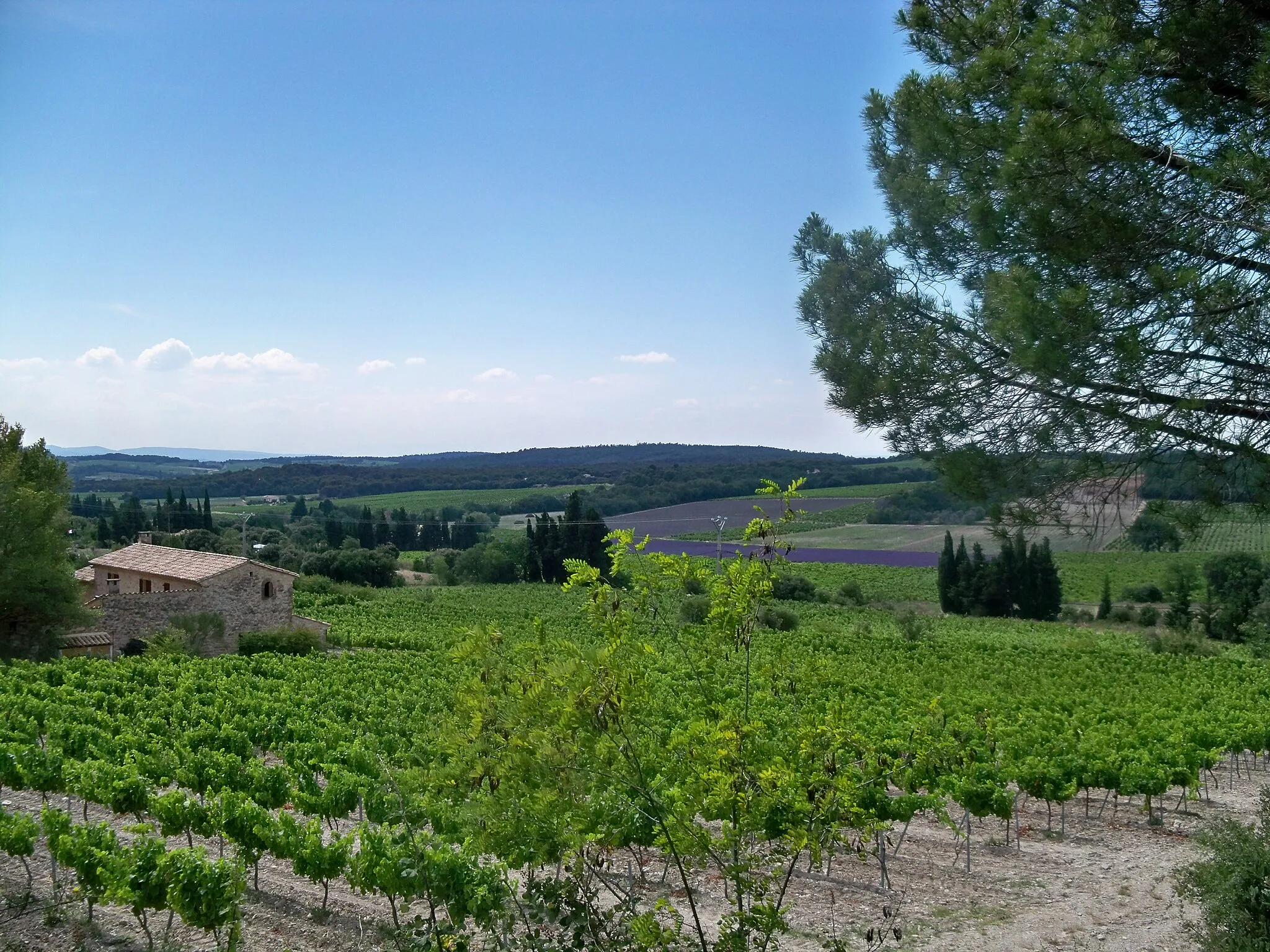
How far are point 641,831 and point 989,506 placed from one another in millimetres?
3317

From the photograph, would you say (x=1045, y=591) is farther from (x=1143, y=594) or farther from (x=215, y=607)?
(x=215, y=607)

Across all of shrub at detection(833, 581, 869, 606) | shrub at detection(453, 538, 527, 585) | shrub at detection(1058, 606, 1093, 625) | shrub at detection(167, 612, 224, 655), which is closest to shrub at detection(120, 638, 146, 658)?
shrub at detection(167, 612, 224, 655)

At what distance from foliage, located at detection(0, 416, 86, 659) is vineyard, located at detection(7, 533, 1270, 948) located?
373 centimetres

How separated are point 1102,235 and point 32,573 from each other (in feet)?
85.0

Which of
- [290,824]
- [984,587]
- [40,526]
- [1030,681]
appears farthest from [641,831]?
[984,587]

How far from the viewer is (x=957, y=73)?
6.27 meters

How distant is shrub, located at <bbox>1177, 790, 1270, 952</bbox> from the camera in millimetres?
5020

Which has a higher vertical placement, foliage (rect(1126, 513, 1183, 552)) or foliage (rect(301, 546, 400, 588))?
foliage (rect(1126, 513, 1183, 552))

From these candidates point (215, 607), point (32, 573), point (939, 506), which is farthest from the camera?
point (215, 607)

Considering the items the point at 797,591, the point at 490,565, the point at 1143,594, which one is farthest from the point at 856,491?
the point at 490,565

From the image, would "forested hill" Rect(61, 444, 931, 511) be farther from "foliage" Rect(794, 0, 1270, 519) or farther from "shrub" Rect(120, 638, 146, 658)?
"foliage" Rect(794, 0, 1270, 519)

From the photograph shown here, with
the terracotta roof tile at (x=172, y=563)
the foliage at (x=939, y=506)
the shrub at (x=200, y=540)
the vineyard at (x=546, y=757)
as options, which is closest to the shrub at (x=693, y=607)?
the vineyard at (x=546, y=757)

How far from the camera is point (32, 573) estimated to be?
76.0 ft

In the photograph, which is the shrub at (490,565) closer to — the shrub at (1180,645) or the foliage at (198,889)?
the shrub at (1180,645)
